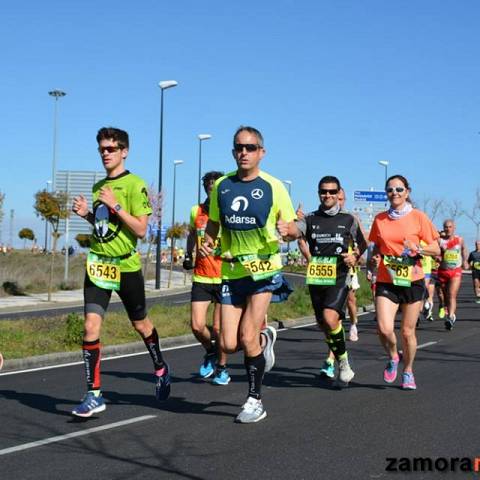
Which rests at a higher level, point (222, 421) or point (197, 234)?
point (197, 234)

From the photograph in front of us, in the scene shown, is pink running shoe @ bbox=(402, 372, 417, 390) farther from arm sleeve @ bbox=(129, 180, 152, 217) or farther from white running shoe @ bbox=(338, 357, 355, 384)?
arm sleeve @ bbox=(129, 180, 152, 217)

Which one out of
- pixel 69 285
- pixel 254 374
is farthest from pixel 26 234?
pixel 254 374

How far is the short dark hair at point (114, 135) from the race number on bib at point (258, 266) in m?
1.40

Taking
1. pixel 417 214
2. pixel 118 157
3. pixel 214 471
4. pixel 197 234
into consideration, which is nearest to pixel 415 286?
pixel 417 214

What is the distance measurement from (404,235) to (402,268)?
0.33 metres

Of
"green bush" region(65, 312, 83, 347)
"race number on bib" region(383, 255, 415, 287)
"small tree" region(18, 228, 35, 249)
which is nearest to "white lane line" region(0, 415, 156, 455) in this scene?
"race number on bib" region(383, 255, 415, 287)

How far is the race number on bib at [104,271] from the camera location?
6871 mm

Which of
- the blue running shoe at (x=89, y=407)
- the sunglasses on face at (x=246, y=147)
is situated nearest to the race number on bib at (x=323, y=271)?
the sunglasses on face at (x=246, y=147)

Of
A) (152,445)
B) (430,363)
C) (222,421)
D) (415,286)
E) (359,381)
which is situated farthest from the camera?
(430,363)

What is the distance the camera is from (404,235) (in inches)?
326

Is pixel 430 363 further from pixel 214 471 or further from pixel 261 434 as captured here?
pixel 214 471

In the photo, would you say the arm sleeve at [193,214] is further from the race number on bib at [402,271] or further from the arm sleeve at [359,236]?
the race number on bib at [402,271]

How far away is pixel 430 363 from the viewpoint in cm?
1049

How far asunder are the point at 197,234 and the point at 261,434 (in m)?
3.23
